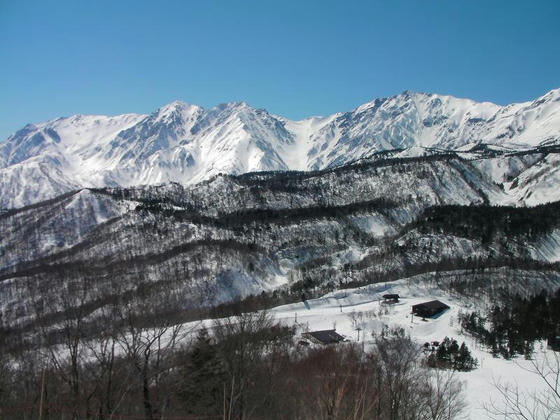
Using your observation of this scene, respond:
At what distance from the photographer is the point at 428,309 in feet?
294

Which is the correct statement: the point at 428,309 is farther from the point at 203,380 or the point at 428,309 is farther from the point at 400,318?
the point at 203,380

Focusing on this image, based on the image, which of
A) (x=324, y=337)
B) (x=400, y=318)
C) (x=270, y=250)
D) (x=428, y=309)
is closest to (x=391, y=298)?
(x=400, y=318)

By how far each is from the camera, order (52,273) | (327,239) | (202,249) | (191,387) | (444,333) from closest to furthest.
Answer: (191,387), (444,333), (52,273), (202,249), (327,239)

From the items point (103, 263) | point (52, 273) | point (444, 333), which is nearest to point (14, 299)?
point (52, 273)

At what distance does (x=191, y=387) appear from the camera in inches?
764

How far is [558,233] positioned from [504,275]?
69795mm

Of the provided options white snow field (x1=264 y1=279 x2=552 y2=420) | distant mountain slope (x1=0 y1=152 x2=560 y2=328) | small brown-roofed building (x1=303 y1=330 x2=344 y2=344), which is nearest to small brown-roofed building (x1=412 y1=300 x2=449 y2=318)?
white snow field (x1=264 y1=279 x2=552 y2=420)

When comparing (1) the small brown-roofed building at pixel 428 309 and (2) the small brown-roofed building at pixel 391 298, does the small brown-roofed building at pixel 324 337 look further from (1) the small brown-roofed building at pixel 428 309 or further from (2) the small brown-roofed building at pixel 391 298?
(2) the small brown-roofed building at pixel 391 298

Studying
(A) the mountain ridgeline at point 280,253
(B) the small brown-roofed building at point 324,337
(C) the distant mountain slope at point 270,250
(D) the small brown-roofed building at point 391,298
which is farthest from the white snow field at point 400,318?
(C) the distant mountain slope at point 270,250

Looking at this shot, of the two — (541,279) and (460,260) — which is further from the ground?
(460,260)

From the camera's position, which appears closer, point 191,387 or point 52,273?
point 191,387

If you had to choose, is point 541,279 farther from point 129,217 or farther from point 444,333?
point 129,217

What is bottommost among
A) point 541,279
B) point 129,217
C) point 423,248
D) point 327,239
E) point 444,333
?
point 444,333

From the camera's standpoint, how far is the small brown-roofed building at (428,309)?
89062 mm
